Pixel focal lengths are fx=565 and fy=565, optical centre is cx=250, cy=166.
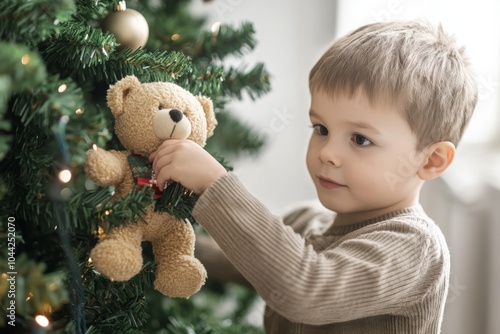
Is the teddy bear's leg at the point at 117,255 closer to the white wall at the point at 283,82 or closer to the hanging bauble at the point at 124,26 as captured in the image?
the hanging bauble at the point at 124,26

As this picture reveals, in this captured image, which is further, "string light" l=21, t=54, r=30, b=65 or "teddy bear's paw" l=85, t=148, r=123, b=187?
"teddy bear's paw" l=85, t=148, r=123, b=187

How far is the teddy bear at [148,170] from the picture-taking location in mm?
618

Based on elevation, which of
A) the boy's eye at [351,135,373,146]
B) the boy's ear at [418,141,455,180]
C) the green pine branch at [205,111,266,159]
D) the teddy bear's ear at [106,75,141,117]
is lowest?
the green pine branch at [205,111,266,159]

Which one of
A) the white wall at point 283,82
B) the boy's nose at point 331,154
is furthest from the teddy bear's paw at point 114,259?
the white wall at point 283,82

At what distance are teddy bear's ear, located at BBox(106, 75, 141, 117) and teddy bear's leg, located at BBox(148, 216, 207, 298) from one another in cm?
15

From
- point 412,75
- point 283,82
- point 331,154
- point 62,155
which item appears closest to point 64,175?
point 62,155

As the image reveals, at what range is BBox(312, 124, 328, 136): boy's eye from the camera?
0.91m

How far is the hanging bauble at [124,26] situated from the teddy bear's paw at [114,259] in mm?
268

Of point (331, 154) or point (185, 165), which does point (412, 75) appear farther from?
point (185, 165)

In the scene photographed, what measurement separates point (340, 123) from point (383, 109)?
2.6 inches

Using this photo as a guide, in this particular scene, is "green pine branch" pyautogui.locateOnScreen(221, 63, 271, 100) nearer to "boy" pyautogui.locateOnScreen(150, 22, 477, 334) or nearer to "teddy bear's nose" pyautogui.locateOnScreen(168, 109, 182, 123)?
"boy" pyautogui.locateOnScreen(150, 22, 477, 334)

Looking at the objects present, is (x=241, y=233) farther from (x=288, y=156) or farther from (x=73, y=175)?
(x=288, y=156)

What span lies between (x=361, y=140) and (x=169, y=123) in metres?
0.32

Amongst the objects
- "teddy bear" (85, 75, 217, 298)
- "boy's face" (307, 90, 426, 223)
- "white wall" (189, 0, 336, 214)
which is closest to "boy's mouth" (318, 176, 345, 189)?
"boy's face" (307, 90, 426, 223)
